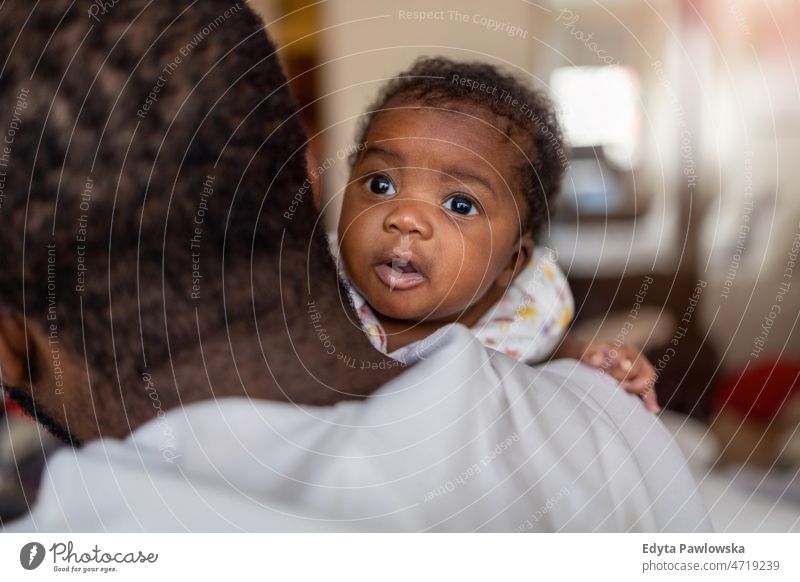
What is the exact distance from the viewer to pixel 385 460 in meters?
0.38

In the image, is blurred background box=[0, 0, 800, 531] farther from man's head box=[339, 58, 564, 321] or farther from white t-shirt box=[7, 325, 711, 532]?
white t-shirt box=[7, 325, 711, 532]

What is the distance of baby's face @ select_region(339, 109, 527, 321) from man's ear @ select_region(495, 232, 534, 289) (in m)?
0.04

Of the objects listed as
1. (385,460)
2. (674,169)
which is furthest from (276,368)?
(674,169)

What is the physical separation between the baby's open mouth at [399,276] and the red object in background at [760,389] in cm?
28

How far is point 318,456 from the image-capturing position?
37 cm

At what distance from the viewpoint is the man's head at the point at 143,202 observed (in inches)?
13.2

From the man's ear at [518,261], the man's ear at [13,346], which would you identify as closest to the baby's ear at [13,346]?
the man's ear at [13,346]

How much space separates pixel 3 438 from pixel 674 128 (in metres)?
0.52

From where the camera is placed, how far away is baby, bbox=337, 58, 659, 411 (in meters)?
A: 0.43

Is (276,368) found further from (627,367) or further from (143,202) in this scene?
(627,367)

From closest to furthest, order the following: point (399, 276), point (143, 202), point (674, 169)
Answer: point (143, 202)
point (399, 276)
point (674, 169)

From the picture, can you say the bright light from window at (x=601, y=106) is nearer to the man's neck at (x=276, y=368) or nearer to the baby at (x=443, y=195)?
the baby at (x=443, y=195)

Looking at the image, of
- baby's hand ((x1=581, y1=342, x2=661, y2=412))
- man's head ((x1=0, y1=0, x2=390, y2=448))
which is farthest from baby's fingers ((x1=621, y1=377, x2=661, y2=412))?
man's head ((x1=0, y1=0, x2=390, y2=448))

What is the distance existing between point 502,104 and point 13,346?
288 mm
